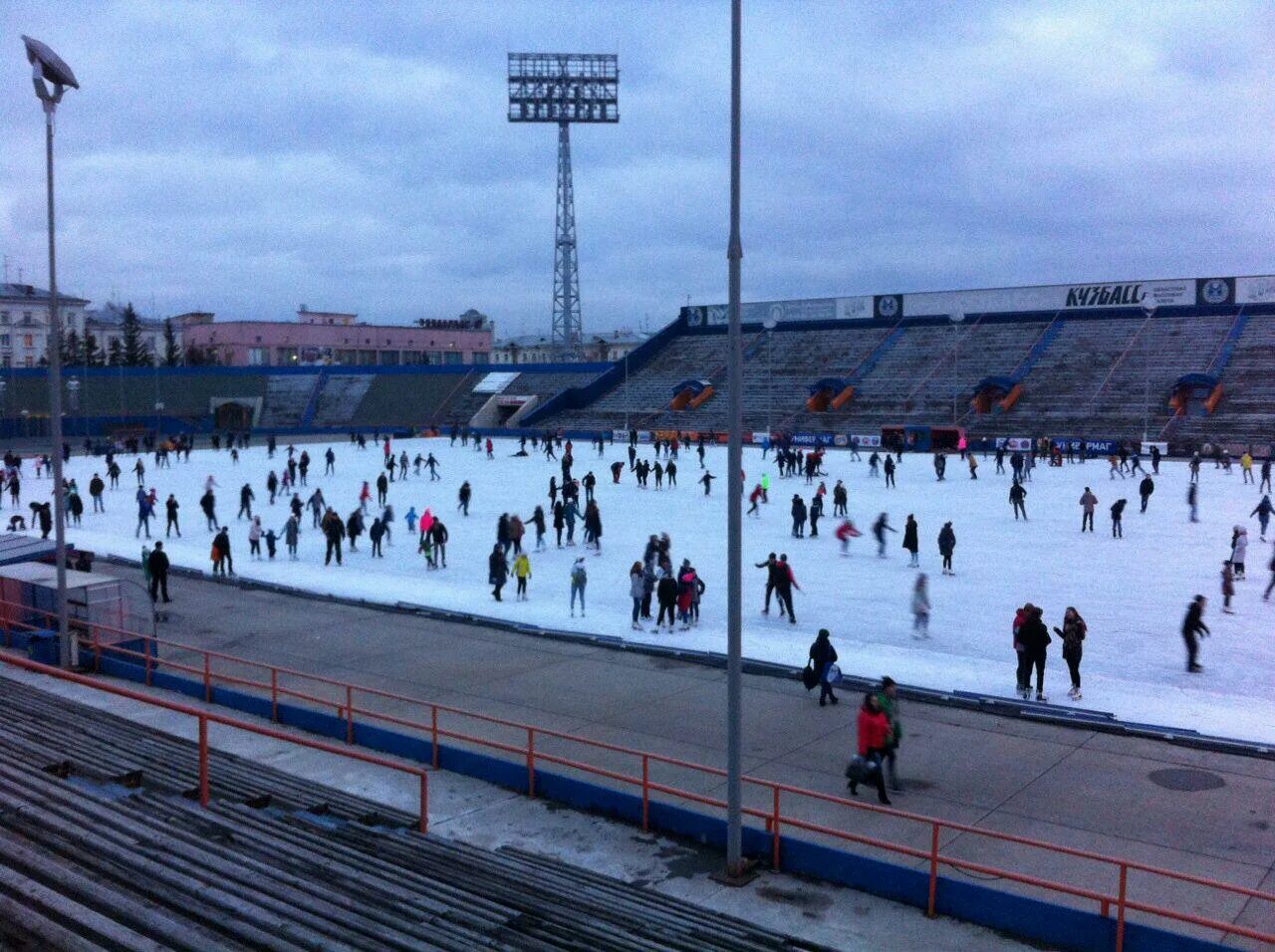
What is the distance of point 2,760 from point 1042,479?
34.5m

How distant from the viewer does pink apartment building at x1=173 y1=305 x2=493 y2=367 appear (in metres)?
106

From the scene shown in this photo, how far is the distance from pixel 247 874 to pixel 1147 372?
5372cm

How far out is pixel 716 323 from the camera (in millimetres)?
77938

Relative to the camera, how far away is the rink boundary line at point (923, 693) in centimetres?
1193

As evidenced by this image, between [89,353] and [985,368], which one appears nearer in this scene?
[985,368]

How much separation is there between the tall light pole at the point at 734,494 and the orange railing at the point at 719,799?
1.30 feet

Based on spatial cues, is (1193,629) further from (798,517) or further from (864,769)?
(798,517)

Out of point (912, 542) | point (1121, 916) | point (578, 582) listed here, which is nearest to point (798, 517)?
point (912, 542)

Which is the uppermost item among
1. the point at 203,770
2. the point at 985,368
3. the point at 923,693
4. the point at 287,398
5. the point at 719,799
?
the point at 985,368

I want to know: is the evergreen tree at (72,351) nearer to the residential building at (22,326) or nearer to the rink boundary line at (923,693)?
the residential building at (22,326)

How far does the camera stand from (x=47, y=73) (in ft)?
47.0

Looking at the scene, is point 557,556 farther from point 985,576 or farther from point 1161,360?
point 1161,360

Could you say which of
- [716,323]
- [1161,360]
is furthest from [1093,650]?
[716,323]

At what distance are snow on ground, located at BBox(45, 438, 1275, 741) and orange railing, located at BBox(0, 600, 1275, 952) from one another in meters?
4.58
